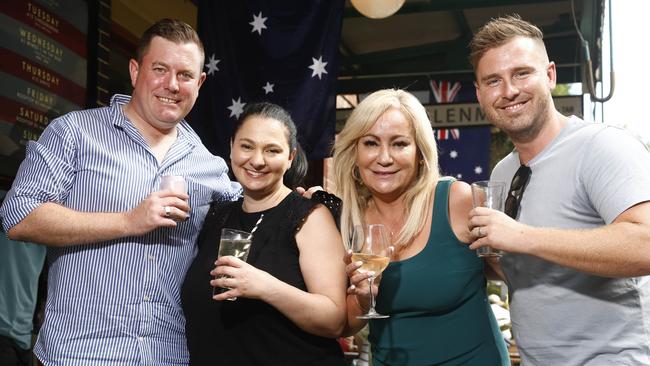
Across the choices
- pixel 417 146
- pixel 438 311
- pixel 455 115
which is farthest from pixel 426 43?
pixel 438 311

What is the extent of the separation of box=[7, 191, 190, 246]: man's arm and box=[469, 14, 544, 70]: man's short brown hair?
1.20 meters

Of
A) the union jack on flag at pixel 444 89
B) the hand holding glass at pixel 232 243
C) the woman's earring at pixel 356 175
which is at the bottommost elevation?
the hand holding glass at pixel 232 243

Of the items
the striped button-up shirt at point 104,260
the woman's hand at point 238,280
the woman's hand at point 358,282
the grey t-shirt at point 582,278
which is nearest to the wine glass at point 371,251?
the woman's hand at point 358,282

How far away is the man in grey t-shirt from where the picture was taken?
2135mm

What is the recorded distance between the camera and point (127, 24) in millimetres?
5559

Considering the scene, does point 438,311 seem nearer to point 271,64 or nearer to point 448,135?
point 271,64

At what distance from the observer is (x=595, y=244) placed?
2.12 m

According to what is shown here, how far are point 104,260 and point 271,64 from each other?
2.71m

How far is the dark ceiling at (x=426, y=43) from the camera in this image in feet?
25.1

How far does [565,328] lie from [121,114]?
1.79 metres

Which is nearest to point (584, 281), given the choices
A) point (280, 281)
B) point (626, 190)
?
point (626, 190)

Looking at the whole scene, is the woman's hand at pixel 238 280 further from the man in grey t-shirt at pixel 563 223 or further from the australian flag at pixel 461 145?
the australian flag at pixel 461 145

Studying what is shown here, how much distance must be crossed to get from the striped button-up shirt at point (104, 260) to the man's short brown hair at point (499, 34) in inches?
49.0

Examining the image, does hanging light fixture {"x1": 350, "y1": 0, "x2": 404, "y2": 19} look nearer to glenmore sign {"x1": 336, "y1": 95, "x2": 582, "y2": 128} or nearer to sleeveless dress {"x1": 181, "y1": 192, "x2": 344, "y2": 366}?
sleeveless dress {"x1": 181, "y1": 192, "x2": 344, "y2": 366}
